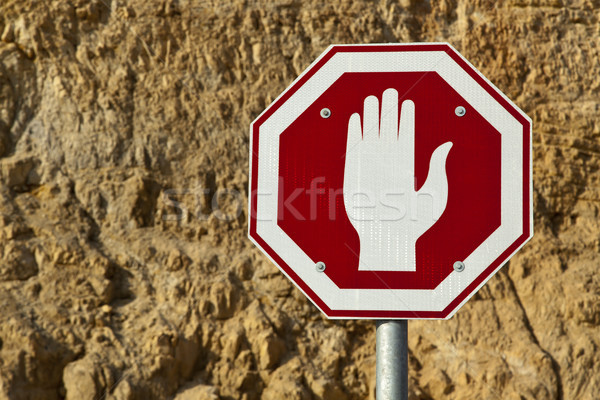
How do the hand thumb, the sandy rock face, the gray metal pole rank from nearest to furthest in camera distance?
the gray metal pole
the hand thumb
the sandy rock face

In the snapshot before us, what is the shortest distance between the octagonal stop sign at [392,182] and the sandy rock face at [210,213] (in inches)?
144

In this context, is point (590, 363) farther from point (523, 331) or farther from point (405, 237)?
point (405, 237)

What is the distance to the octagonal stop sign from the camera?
1.66m

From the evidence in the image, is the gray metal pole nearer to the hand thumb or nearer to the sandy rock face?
the hand thumb

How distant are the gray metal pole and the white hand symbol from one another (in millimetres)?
144

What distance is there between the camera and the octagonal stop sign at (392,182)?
5.45ft

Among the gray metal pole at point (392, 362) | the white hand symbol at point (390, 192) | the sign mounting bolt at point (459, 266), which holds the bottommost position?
the gray metal pole at point (392, 362)

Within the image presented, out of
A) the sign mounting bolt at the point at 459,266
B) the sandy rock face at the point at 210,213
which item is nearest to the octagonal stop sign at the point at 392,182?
the sign mounting bolt at the point at 459,266

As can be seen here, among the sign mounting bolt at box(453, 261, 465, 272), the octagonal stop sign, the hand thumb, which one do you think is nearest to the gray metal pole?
the octagonal stop sign

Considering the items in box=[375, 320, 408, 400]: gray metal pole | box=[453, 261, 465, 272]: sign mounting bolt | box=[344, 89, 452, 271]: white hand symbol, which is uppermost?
box=[344, 89, 452, 271]: white hand symbol

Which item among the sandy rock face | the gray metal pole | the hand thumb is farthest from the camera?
the sandy rock face

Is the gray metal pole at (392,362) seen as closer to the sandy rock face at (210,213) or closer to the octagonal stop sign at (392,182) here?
the octagonal stop sign at (392,182)

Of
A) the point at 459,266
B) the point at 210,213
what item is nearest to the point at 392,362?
the point at 459,266

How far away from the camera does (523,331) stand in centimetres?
564
